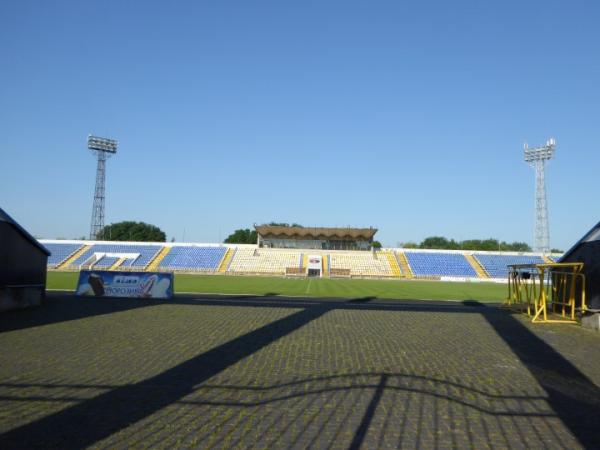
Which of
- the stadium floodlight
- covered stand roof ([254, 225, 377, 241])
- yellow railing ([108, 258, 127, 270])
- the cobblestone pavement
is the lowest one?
the cobblestone pavement

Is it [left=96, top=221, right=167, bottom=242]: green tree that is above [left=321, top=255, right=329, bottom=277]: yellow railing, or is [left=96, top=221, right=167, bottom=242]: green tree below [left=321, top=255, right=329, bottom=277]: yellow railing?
above

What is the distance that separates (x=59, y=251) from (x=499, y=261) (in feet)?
218

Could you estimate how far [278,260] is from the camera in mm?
65312

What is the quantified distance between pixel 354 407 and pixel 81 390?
14.0 ft

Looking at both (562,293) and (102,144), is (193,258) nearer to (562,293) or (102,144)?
(102,144)

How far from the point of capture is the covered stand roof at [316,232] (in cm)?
7138

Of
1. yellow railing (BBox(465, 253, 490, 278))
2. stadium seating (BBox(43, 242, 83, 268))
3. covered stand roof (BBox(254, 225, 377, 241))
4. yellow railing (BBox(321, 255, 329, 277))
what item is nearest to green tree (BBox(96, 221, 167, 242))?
stadium seating (BBox(43, 242, 83, 268))

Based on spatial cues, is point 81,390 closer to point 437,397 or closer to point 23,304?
point 437,397

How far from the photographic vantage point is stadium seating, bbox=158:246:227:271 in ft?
204

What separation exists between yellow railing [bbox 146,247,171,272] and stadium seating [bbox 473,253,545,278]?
4680 cm

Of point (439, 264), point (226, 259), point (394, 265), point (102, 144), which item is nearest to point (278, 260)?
point (226, 259)

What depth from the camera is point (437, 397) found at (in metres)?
6.92

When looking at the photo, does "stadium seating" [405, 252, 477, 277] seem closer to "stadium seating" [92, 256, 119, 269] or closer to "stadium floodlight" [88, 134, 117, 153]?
"stadium seating" [92, 256, 119, 269]

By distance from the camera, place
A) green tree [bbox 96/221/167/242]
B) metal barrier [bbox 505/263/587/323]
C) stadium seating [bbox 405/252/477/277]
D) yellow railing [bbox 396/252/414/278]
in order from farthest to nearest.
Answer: green tree [bbox 96/221/167/242], yellow railing [bbox 396/252/414/278], stadium seating [bbox 405/252/477/277], metal barrier [bbox 505/263/587/323]
